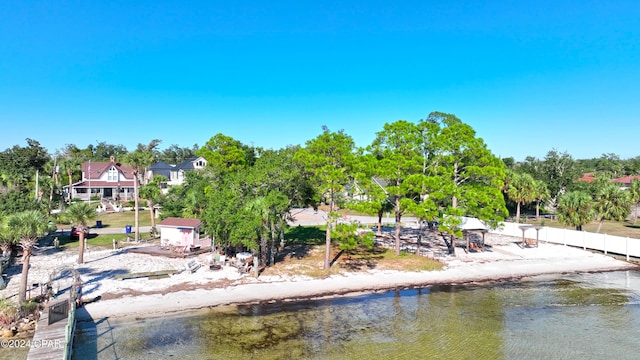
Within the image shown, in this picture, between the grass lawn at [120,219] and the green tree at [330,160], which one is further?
the grass lawn at [120,219]

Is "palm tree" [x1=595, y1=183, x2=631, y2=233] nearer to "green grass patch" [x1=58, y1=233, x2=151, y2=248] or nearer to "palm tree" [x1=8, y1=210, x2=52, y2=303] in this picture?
"green grass patch" [x1=58, y1=233, x2=151, y2=248]

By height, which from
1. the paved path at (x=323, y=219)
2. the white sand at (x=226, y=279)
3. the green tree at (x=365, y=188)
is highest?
the green tree at (x=365, y=188)

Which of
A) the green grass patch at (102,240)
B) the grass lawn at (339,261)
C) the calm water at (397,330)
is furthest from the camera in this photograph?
the green grass patch at (102,240)

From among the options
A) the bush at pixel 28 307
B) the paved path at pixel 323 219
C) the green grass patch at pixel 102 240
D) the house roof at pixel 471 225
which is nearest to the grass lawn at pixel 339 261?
the house roof at pixel 471 225

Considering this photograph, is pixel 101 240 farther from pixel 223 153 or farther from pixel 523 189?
pixel 523 189

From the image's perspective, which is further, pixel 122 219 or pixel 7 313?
pixel 122 219

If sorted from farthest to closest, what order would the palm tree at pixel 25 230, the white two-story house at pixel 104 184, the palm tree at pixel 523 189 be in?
the white two-story house at pixel 104 184 → the palm tree at pixel 523 189 → the palm tree at pixel 25 230

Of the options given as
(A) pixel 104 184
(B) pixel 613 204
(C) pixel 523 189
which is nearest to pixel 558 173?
(C) pixel 523 189

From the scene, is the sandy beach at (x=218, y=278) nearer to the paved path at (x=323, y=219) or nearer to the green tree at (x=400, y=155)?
the green tree at (x=400, y=155)
